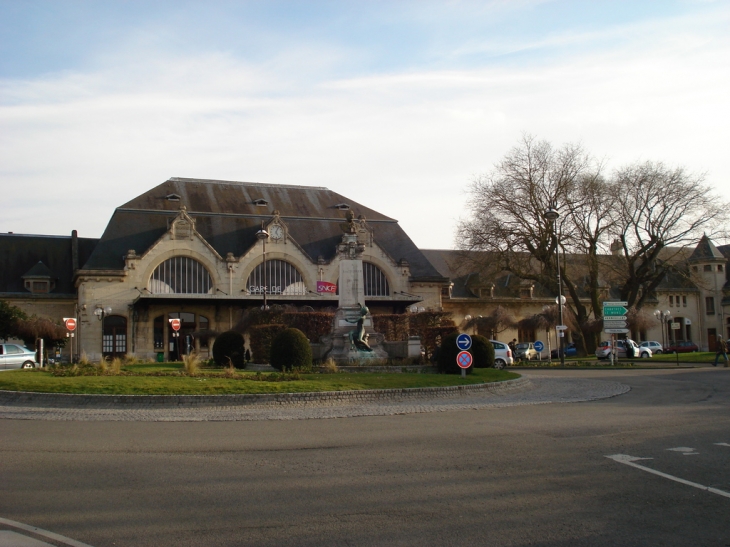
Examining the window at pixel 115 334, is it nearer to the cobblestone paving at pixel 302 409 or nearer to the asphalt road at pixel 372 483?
the cobblestone paving at pixel 302 409

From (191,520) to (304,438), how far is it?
548 cm

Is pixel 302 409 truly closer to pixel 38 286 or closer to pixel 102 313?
pixel 102 313

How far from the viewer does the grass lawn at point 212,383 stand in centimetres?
1816

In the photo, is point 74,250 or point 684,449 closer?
point 684,449

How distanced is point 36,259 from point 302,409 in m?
46.6

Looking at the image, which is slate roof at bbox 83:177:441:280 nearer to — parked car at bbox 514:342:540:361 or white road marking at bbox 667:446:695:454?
parked car at bbox 514:342:540:361

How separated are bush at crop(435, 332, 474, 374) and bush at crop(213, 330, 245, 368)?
26.9ft

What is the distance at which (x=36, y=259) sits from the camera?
56.9 m

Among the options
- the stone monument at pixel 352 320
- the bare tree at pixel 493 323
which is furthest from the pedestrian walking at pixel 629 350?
the stone monument at pixel 352 320

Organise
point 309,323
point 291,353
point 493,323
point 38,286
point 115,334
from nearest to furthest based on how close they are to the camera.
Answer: point 291,353 < point 309,323 < point 115,334 < point 38,286 < point 493,323

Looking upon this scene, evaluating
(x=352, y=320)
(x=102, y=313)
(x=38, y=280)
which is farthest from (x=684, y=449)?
(x=38, y=280)

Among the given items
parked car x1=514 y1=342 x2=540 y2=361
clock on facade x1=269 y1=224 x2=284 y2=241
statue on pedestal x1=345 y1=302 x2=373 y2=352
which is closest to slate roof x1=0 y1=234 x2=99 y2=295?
clock on facade x1=269 y1=224 x2=284 y2=241

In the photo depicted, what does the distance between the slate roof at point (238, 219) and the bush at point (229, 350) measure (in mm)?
25010

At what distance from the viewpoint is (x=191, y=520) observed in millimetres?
6953
